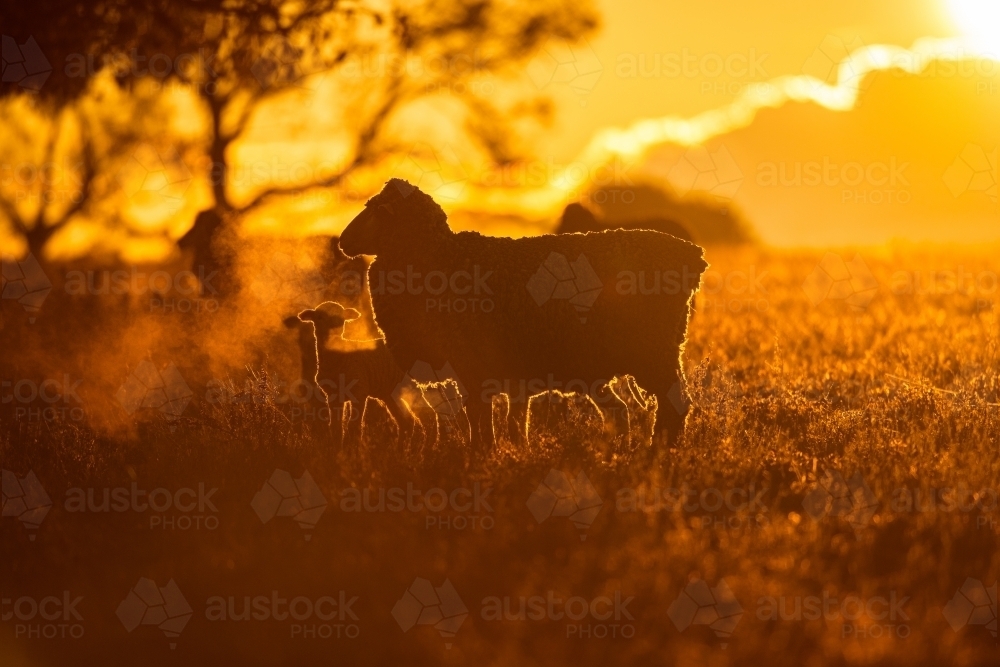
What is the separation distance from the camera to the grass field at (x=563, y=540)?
239 inches

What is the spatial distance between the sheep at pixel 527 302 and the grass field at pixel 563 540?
0.55 meters

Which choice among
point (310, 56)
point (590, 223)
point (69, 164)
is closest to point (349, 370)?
point (590, 223)

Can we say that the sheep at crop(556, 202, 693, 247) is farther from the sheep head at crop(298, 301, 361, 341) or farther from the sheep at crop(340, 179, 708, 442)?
the sheep at crop(340, 179, 708, 442)

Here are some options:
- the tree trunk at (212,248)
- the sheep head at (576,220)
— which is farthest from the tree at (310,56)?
the sheep head at (576,220)

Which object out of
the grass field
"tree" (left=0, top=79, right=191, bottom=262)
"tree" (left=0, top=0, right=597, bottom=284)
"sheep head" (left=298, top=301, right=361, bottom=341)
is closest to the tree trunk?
"tree" (left=0, top=0, right=597, bottom=284)

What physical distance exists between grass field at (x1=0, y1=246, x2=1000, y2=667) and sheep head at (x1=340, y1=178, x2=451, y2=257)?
1.49 meters

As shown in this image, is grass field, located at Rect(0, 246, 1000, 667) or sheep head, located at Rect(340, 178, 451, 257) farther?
sheep head, located at Rect(340, 178, 451, 257)

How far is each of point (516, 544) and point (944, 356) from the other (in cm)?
640

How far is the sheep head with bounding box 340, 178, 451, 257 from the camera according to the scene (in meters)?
8.91

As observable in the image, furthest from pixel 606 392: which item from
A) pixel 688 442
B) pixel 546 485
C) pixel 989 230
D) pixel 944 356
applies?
pixel 989 230

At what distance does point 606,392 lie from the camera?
9.61 meters

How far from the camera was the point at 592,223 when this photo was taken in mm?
13445

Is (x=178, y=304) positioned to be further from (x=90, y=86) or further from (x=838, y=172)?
(x=838, y=172)

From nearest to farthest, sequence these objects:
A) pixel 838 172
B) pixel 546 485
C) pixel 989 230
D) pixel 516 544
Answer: pixel 516 544, pixel 546 485, pixel 838 172, pixel 989 230
